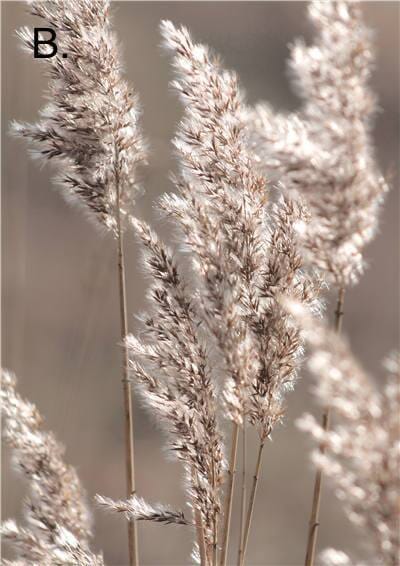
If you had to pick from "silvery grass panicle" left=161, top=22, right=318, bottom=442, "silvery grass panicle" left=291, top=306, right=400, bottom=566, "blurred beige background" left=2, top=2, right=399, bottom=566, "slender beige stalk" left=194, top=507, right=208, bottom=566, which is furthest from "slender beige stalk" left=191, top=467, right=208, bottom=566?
"blurred beige background" left=2, top=2, right=399, bottom=566

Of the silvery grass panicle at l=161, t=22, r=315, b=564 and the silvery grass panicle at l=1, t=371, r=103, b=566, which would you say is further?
the silvery grass panicle at l=1, t=371, r=103, b=566

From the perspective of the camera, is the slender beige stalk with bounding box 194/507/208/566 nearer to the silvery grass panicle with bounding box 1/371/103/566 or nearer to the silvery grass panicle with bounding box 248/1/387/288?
the silvery grass panicle with bounding box 1/371/103/566

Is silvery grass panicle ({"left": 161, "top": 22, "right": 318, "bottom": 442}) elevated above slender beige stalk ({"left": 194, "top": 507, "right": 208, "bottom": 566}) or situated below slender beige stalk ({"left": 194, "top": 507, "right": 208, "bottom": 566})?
above

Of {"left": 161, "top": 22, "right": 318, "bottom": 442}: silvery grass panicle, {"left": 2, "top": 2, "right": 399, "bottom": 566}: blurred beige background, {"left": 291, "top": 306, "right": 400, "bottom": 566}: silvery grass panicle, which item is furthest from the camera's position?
{"left": 2, "top": 2, "right": 399, "bottom": 566}: blurred beige background

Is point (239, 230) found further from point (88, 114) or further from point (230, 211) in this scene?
point (88, 114)

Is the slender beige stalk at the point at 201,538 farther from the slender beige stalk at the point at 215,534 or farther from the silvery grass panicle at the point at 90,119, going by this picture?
the silvery grass panicle at the point at 90,119

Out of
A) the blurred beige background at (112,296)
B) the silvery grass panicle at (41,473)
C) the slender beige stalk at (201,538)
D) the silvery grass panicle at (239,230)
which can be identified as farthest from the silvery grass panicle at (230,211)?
the blurred beige background at (112,296)

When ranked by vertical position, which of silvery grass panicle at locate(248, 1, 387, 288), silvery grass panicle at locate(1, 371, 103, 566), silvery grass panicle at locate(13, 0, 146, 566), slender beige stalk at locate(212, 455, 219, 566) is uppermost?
silvery grass panicle at locate(13, 0, 146, 566)

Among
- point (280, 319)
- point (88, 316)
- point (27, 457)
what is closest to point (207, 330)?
point (280, 319)
